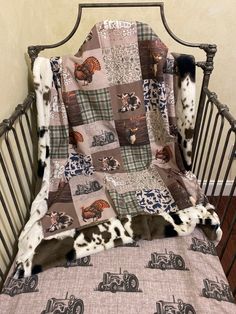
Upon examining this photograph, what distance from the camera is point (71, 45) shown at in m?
1.42

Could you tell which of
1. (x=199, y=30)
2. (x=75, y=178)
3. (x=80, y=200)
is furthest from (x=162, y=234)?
(x=199, y=30)

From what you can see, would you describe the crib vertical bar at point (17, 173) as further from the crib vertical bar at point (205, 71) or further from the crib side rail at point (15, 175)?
the crib vertical bar at point (205, 71)

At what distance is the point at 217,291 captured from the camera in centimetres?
85

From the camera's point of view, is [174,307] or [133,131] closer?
[174,307]

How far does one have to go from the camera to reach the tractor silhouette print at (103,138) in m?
1.25

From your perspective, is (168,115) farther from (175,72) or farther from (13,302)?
(13,302)

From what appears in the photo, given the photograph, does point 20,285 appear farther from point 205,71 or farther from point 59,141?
point 205,71

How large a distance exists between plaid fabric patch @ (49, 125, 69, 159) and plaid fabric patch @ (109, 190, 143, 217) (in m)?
0.28

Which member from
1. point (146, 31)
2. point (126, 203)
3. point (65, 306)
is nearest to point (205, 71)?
point (146, 31)

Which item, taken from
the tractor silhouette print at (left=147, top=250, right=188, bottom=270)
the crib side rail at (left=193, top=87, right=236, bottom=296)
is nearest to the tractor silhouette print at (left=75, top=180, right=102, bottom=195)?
the tractor silhouette print at (left=147, top=250, right=188, bottom=270)

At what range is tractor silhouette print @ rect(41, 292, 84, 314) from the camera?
797mm

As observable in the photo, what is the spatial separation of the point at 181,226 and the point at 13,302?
597 millimetres

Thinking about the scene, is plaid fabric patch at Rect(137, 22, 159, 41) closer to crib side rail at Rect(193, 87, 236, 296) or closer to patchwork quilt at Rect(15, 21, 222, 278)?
patchwork quilt at Rect(15, 21, 222, 278)

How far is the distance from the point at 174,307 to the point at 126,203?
417mm
